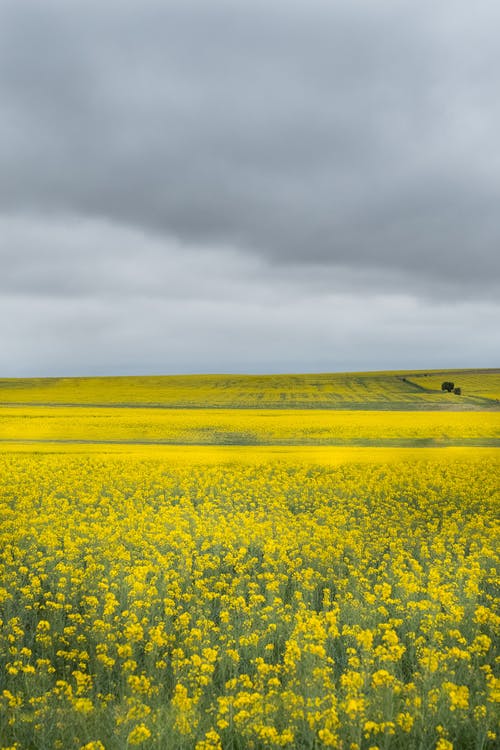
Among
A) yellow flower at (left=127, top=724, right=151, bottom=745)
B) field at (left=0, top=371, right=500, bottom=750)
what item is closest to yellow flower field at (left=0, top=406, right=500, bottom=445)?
field at (left=0, top=371, right=500, bottom=750)

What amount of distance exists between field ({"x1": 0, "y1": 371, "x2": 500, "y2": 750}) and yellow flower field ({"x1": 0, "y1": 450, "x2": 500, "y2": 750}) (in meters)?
0.04

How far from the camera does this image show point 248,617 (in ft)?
24.8

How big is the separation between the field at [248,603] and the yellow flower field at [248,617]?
0.12 ft

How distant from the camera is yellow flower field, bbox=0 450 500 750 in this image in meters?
5.14

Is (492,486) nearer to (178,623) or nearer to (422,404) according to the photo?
(178,623)

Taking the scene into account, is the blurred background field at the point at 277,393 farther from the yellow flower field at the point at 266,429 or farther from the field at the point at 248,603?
the field at the point at 248,603

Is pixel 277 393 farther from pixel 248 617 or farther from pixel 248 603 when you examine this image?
pixel 248 617

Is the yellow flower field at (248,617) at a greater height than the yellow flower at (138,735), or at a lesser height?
lesser

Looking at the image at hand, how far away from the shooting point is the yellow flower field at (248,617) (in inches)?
203

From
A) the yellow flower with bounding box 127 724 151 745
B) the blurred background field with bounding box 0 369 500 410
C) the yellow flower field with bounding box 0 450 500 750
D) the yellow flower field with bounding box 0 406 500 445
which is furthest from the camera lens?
the blurred background field with bounding box 0 369 500 410

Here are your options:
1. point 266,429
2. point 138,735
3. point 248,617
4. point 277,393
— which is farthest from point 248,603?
point 277,393

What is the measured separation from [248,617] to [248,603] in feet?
2.52

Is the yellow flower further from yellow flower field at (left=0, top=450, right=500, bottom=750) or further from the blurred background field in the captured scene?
the blurred background field

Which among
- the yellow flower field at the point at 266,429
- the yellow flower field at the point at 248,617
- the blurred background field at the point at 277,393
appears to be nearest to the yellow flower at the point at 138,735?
the yellow flower field at the point at 248,617
